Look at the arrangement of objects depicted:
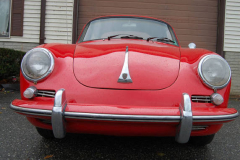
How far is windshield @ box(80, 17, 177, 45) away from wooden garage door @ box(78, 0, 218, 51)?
362cm

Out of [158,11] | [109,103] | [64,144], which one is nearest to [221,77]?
[109,103]

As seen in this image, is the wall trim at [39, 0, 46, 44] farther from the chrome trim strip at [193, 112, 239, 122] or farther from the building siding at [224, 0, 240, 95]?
the chrome trim strip at [193, 112, 239, 122]

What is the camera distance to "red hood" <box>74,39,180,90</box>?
1.48 metres

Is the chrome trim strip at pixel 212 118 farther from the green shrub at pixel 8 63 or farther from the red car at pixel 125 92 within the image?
the green shrub at pixel 8 63

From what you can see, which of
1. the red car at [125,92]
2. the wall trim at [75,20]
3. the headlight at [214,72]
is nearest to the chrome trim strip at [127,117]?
the red car at [125,92]

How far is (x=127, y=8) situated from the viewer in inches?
239

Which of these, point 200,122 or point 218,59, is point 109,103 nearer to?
point 200,122

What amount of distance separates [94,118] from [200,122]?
68 cm

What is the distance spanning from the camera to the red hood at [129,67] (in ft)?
4.85

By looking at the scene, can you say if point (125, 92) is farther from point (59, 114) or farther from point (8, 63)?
point (8, 63)

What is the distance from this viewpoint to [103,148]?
5.88 ft

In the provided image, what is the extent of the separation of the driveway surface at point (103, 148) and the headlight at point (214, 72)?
2.22 feet

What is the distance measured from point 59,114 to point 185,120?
78cm

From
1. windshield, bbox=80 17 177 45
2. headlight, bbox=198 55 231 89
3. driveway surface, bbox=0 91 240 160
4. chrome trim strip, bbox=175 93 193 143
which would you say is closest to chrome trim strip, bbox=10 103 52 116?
driveway surface, bbox=0 91 240 160
